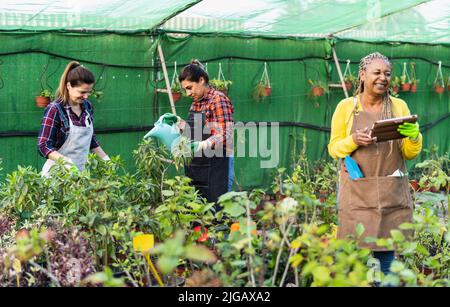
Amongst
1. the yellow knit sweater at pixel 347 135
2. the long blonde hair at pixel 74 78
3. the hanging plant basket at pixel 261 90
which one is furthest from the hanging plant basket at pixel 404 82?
the yellow knit sweater at pixel 347 135

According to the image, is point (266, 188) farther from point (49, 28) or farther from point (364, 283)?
point (364, 283)

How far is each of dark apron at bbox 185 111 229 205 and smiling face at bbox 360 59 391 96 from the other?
58.0 inches

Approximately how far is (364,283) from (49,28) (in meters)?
4.86

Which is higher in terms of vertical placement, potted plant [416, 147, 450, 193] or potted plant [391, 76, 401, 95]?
potted plant [391, 76, 401, 95]

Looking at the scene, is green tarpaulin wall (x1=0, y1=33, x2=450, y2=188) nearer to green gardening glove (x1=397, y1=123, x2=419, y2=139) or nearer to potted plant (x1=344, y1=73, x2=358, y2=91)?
potted plant (x1=344, y1=73, x2=358, y2=91)

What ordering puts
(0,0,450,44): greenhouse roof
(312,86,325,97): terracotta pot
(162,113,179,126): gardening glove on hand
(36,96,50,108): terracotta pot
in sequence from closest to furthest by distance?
(162,113,179,126): gardening glove on hand → (0,0,450,44): greenhouse roof → (36,96,50,108): terracotta pot → (312,86,325,97): terracotta pot

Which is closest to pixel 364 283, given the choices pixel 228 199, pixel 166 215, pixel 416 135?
pixel 228 199

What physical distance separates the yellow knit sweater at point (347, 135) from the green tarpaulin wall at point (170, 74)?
11.5 ft

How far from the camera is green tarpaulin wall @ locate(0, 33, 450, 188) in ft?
20.5

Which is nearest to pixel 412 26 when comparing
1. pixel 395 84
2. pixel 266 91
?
pixel 395 84

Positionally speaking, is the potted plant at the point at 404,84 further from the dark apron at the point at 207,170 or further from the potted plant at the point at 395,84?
the dark apron at the point at 207,170

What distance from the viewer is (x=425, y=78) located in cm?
1005

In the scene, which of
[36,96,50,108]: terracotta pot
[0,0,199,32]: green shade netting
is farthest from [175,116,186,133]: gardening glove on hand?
[36,96,50,108]: terracotta pot
